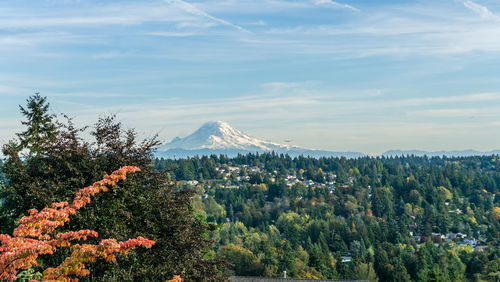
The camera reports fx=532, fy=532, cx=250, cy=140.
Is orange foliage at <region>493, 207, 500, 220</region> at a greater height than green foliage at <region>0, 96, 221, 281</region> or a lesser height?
lesser

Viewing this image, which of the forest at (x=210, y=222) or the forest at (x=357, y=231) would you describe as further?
the forest at (x=357, y=231)

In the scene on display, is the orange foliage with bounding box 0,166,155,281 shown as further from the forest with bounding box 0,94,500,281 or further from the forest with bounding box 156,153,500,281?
the forest with bounding box 156,153,500,281

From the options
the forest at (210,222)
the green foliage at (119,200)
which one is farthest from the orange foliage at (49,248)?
the green foliage at (119,200)

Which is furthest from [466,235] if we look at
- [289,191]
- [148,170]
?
[148,170]

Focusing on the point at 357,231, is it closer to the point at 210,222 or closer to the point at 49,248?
the point at 210,222

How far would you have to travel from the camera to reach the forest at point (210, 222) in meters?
19.6

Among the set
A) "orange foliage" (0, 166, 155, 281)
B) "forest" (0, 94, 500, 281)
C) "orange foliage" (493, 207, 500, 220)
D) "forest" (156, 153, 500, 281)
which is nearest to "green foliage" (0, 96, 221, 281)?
"forest" (0, 94, 500, 281)

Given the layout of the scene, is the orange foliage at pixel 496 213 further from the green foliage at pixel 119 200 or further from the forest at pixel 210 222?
the green foliage at pixel 119 200

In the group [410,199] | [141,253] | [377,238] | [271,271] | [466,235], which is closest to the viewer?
[141,253]

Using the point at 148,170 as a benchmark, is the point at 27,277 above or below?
below

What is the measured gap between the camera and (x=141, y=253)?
20.6 m

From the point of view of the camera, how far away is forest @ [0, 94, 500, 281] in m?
19.6

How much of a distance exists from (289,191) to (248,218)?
3493cm

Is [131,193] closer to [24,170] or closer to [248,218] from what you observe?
[24,170]
